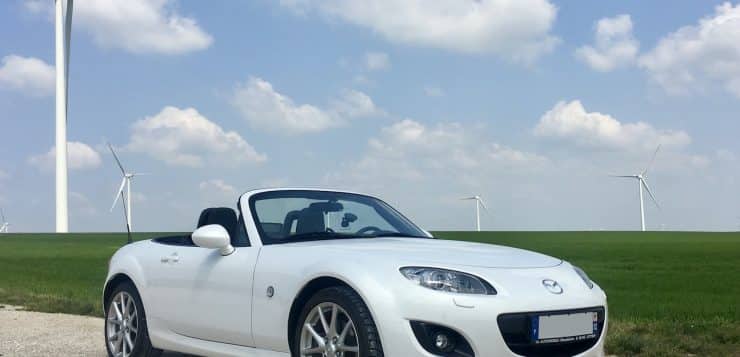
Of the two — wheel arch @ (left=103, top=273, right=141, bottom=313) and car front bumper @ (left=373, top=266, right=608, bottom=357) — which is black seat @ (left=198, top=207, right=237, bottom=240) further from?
car front bumper @ (left=373, top=266, right=608, bottom=357)

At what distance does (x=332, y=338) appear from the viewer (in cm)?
512

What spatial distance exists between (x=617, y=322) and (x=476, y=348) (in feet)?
16.5

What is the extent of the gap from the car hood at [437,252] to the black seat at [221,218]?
3.06ft

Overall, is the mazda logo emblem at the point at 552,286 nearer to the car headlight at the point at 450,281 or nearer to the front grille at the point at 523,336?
the front grille at the point at 523,336

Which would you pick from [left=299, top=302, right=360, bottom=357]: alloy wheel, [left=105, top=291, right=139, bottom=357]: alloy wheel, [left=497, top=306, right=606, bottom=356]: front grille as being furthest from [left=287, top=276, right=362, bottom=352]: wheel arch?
[left=105, top=291, right=139, bottom=357]: alloy wheel

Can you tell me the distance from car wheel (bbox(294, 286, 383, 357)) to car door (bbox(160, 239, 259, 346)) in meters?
0.60

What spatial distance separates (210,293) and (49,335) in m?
3.75

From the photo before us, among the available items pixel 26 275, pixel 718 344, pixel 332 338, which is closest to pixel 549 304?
pixel 332 338

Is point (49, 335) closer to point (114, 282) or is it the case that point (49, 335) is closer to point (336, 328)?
point (114, 282)

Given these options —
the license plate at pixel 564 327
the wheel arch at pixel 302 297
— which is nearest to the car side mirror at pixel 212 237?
the wheel arch at pixel 302 297

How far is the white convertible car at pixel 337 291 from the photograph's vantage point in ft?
15.6

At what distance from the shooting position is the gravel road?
7.90 metres

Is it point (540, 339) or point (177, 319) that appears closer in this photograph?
point (540, 339)

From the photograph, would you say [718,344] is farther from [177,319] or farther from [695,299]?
[695,299]
